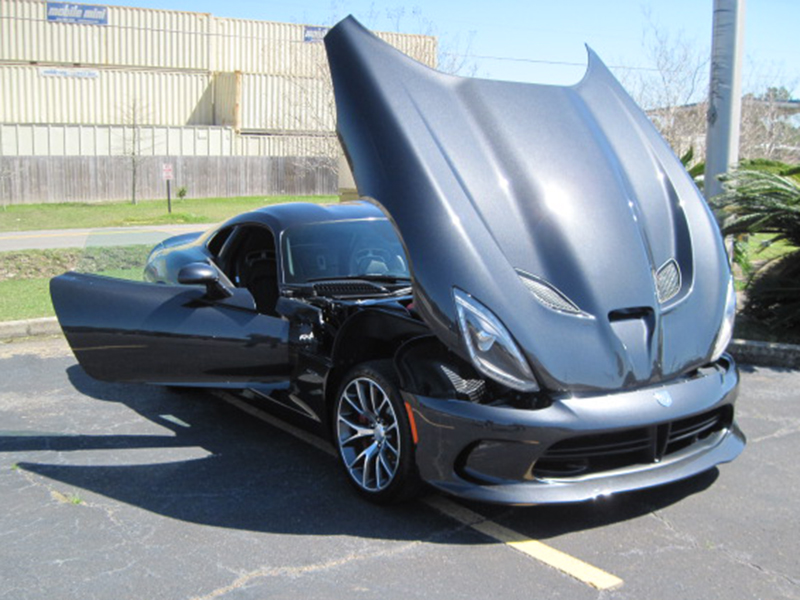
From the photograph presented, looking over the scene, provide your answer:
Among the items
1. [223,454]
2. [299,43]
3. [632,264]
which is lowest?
[223,454]

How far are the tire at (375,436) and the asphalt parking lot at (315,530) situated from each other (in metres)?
0.13

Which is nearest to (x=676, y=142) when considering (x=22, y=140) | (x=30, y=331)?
(x=30, y=331)

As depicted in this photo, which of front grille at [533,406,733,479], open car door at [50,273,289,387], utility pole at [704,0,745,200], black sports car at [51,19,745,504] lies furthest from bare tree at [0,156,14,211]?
front grille at [533,406,733,479]

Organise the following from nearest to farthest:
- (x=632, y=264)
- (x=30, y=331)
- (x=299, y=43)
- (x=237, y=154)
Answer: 1. (x=632, y=264)
2. (x=30, y=331)
3. (x=299, y=43)
4. (x=237, y=154)

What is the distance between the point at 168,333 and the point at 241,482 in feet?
3.25

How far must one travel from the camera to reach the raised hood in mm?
3822

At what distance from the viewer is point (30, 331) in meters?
8.20

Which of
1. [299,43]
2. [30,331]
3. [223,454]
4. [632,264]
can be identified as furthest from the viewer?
[299,43]

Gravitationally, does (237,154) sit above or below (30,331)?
above

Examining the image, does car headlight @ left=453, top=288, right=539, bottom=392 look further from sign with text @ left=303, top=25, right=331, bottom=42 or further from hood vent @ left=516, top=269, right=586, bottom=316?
sign with text @ left=303, top=25, right=331, bottom=42

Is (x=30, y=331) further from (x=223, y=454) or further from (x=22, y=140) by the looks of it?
(x=22, y=140)

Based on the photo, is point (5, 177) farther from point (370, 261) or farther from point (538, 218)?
point (538, 218)

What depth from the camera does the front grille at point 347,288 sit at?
5.06 m

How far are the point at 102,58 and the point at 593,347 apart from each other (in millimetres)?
44658
